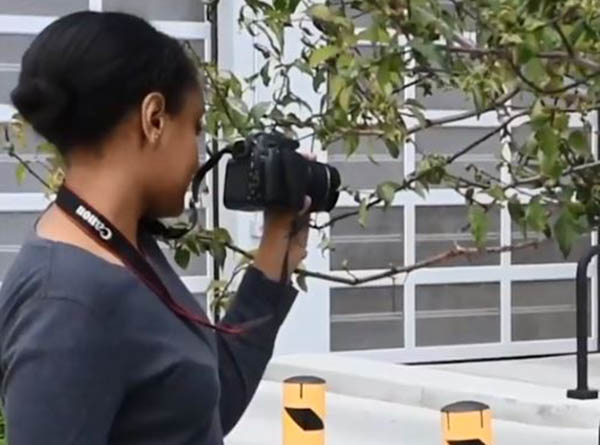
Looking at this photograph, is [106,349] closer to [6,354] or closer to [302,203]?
[6,354]

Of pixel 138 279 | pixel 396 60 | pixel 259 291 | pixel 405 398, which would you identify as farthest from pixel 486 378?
pixel 138 279

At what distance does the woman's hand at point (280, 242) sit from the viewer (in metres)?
2.69

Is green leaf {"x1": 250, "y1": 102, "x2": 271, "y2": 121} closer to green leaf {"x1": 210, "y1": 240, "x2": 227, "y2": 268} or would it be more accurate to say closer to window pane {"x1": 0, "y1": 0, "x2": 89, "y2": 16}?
green leaf {"x1": 210, "y1": 240, "x2": 227, "y2": 268}

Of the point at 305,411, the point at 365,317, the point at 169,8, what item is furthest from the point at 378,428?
the point at 169,8

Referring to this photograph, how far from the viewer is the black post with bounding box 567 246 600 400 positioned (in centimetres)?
803

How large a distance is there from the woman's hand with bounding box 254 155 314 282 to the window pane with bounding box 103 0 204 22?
7.67m

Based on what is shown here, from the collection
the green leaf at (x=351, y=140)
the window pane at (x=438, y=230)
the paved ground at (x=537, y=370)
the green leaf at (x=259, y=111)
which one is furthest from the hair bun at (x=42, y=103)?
the window pane at (x=438, y=230)

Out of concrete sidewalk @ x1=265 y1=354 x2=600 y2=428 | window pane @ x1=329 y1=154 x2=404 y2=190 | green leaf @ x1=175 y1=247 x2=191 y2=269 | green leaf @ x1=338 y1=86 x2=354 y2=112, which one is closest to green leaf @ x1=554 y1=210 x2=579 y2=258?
green leaf @ x1=338 y1=86 x2=354 y2=112

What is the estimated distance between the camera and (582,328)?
8.22m

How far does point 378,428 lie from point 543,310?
3.28 m

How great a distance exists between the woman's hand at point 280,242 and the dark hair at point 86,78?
1.67ft

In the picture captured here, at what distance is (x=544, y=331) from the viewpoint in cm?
1130

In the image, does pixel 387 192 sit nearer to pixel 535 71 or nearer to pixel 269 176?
pixel 535 71

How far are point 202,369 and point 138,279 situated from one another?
17 cm
